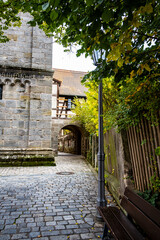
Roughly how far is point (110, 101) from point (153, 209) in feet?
14.0

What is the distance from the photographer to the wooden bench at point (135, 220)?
1841 millimetres

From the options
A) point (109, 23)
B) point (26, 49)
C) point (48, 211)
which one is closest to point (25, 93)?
point (26, 49)

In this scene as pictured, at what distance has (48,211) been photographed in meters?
3.41

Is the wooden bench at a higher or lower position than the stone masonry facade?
lower

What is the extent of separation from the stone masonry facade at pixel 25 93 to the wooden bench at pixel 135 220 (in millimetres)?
6852

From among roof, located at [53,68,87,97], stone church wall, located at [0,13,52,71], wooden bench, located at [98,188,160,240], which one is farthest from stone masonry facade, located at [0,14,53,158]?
roof, located at [53,68,87,97]

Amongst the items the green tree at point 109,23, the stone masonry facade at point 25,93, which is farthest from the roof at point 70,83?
the green tree at point 109,23

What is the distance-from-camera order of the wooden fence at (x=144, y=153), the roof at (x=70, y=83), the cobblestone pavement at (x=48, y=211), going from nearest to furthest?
the cobblestone pavement at (x=48, y=211), the wooden fence at (x=144, y=153), the roof at (x=70, y=83)

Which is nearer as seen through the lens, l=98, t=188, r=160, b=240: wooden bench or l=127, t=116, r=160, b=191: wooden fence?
l=98, t=188, r=160, b=240: wooden bench

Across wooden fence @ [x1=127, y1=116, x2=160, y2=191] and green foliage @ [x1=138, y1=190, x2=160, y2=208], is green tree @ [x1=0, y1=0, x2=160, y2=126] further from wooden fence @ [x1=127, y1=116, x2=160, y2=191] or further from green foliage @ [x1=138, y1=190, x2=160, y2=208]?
green foliage @ [x1=138, y1=190, x2=160, y2=208]

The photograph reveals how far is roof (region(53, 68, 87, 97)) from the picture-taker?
1998cm

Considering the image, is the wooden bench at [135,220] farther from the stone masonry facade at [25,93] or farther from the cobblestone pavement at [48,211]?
the stone masonry facade at [25,93]

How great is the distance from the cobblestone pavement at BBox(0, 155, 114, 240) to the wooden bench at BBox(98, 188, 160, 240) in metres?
0.43

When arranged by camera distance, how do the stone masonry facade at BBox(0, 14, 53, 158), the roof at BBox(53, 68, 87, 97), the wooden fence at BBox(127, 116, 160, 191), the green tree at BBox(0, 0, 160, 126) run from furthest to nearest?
the roof at BBox(53, 68, 87, 97), the stone masonry facade at BBox(0, 14, 53, 158), the wooden fence at BBox(127, 116, 160, 191), the green tree at BBox(0, 0, 160, 126)
